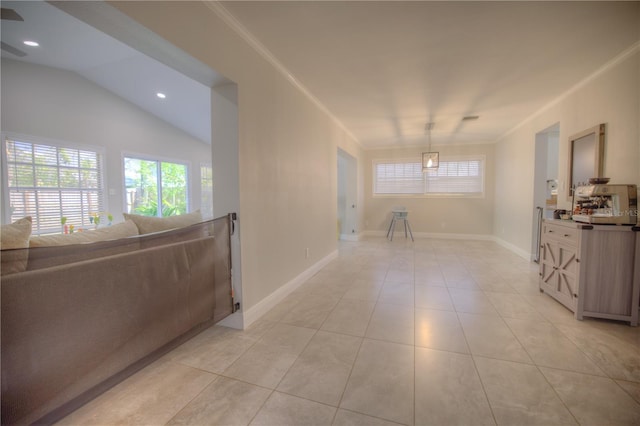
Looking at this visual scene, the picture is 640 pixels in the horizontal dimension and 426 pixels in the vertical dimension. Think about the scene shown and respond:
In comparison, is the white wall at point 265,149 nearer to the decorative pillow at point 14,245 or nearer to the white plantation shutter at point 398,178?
the decorative pillow at point 14,245

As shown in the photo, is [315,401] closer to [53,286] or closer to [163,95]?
[53,286]

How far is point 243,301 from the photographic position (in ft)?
7.26

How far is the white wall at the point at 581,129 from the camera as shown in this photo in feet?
7.80

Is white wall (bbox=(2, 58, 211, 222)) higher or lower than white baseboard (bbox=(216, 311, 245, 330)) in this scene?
higher

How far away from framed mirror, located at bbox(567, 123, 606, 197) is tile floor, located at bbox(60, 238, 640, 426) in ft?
5.15

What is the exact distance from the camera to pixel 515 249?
194 inches

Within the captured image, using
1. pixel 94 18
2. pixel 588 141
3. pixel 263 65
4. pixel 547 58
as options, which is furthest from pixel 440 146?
pixel 94 18

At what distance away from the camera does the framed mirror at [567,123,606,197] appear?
271cm

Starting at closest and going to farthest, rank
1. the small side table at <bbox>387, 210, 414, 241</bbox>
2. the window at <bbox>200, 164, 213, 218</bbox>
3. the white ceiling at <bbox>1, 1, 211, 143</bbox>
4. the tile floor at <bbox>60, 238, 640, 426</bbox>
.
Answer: the tile floor at <bbox>60, 238, 640, 426</bbox> → the white ceiling at <bbox>1, 1, 211, 143</bbox> → the small side table at <bbox>387, 210, 414, 241</bbox> → the window at <bbox>200, 164, 213, 218</bbox>

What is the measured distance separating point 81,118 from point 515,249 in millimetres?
8579

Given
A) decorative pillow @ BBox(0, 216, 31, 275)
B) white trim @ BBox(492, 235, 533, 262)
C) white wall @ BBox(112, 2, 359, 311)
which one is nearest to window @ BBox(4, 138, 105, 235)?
decorative pillow @ BBox(0, 216, 31, 275)

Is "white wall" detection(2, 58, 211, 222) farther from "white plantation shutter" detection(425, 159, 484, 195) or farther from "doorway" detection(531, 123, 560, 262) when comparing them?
"doorway" detection(531, 123, 560, 262)

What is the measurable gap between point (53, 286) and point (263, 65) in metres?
2.24

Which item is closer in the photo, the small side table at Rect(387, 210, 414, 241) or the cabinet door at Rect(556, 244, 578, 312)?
the cabinet door at Rect(556, 244, 578, 312)
